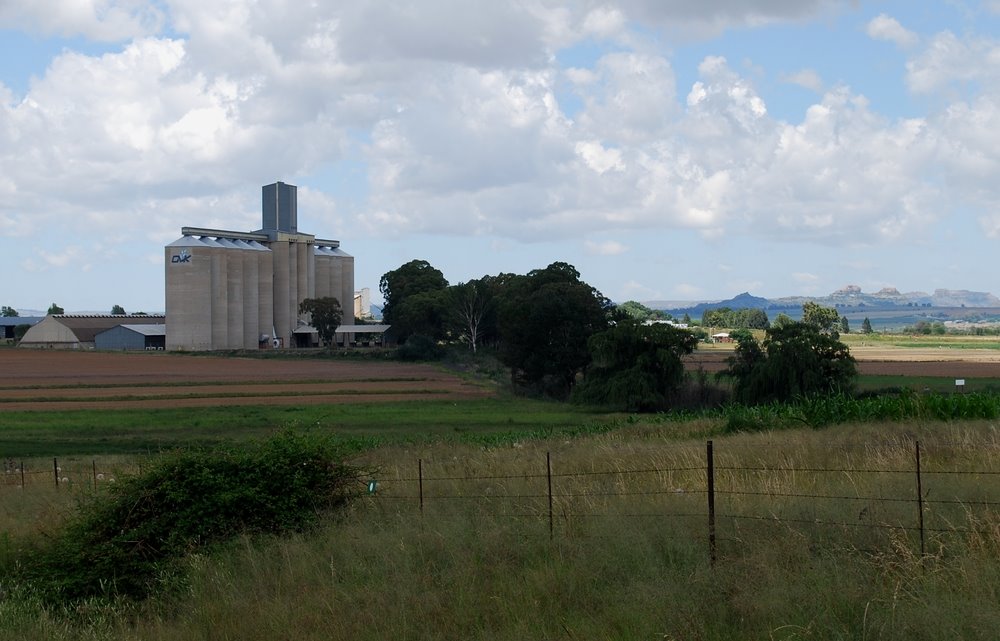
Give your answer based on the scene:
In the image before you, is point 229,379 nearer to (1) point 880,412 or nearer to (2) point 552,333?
(2) point 552,333

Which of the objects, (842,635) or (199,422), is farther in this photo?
(199,422)

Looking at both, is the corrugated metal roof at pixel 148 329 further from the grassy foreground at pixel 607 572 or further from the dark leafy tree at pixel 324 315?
the grassy foreground at pixel 607 572

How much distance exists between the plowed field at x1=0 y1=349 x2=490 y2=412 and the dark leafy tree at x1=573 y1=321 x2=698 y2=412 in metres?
9.87

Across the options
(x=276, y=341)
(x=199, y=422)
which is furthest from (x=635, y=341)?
(x=276, y=341)

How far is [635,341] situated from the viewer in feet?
196

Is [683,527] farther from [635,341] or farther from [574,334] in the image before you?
[574,334]

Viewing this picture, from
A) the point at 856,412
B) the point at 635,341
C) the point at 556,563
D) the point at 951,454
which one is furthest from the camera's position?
the point at 635,341

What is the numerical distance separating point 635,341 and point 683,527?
49068mm

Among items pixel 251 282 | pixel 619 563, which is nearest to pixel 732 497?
pixel 619 563

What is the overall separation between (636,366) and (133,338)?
99.9 m

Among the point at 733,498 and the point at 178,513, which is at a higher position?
the point at 733,498

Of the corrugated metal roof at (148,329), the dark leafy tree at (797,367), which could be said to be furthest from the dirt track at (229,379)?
the corrugated metal roof at (148,329)

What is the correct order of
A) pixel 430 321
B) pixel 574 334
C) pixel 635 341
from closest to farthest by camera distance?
pixel 635 341 < pixel 574 334 < pixel 430 321

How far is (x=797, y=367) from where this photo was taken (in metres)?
50.6
